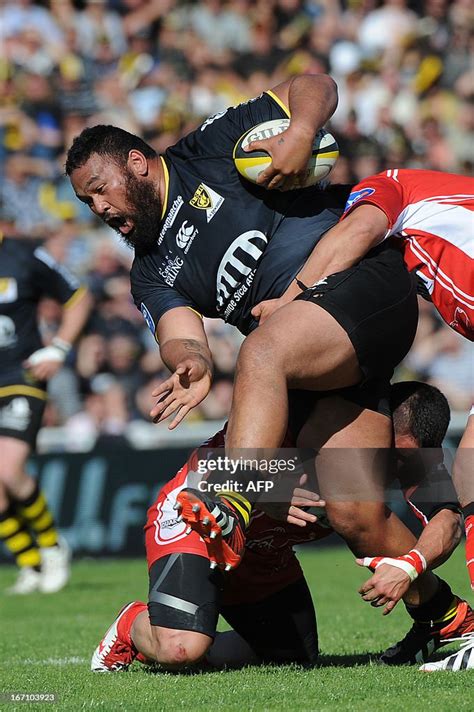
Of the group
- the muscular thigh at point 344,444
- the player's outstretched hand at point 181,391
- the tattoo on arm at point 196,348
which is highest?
the tattoo on arm at point 196,348

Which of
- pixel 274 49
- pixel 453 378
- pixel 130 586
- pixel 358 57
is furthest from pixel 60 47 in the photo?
pixel 130 586

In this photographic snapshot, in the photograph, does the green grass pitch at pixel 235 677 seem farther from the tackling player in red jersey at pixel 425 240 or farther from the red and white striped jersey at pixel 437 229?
the red and white striped jersey at pixel 437 229

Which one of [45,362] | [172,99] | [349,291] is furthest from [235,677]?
[172,99]

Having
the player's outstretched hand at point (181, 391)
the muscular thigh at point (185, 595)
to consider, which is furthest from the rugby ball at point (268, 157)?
the muscular thigh at point (185, 595)

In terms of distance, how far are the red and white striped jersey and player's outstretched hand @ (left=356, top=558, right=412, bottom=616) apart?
1.19 m

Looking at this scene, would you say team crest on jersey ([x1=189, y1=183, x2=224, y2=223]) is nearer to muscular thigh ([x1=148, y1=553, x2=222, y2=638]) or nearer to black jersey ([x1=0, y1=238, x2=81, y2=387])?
muscular thigh ([x1=148, y1=553, x2=222, y2=638])

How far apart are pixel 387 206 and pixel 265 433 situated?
1164 mm

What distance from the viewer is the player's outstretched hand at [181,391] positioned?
4543mm

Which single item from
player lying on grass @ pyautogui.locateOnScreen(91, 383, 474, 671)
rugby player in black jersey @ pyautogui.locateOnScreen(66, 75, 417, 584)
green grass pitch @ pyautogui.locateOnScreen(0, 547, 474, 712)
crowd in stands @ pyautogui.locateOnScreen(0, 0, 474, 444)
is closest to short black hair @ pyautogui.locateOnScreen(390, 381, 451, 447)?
player lying on grass @ pyautogui.locateOnScreen(91, 383, 474, 671)

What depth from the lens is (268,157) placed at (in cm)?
495

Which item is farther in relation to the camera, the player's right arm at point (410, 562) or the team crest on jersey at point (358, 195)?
the team crest on jersey at point (358, 195)

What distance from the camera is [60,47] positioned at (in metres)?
15.7

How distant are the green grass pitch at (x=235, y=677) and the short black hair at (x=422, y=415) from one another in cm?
104

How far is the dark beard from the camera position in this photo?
5207mm
